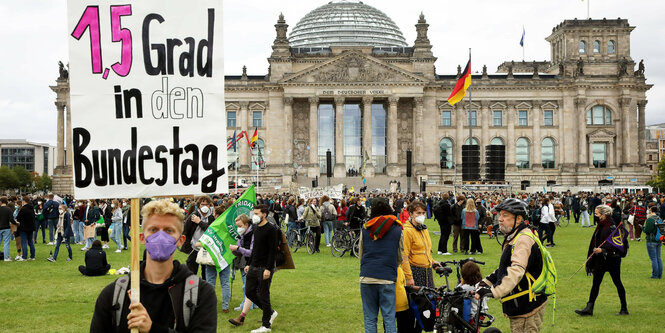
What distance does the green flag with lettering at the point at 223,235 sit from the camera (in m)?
12.2

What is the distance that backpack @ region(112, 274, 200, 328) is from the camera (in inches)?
175

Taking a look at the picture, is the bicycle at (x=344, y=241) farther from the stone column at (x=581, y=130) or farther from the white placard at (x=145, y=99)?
the stone column at (x=581, y=130)

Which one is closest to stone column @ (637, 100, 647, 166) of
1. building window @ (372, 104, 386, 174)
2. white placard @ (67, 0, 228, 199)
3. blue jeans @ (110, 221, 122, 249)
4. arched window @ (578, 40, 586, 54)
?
arched window @ (578, 40, 586, 54)

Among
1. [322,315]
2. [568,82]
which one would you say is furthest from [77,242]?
[568,82]

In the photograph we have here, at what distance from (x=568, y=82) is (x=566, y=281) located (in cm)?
6849

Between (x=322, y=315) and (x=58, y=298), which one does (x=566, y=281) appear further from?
(x=58, y=298)

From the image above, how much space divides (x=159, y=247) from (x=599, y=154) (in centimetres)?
8359

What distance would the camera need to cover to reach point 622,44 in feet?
278

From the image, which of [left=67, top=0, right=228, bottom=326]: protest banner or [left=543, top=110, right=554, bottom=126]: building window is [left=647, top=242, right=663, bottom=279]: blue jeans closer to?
[left=67, top=0, right=228, bottom=326]: protest banner

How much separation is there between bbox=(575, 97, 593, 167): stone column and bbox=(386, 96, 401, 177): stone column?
21.5 metres

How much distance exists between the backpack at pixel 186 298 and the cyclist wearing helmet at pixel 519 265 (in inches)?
147

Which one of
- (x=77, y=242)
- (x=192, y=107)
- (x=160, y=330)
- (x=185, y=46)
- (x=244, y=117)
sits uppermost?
(x=244, y=117)

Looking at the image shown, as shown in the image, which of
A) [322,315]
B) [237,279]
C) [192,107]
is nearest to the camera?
[192,107]

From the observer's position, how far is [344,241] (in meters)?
23.4
